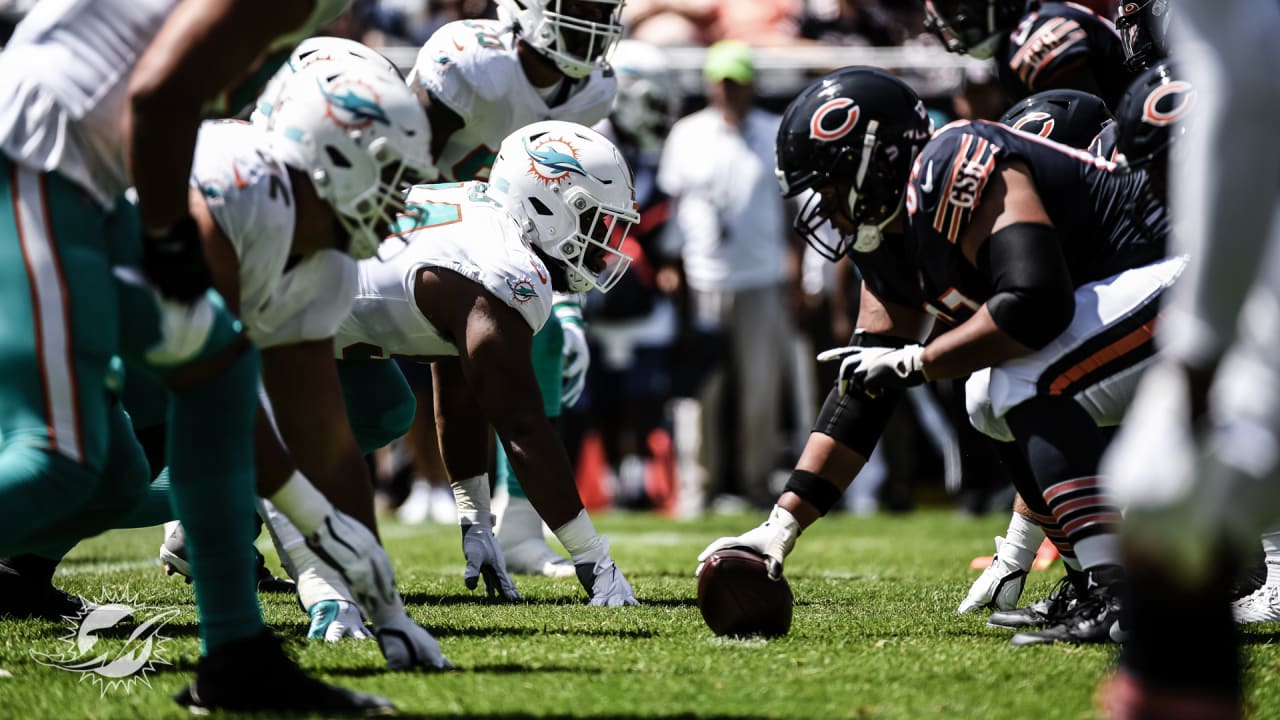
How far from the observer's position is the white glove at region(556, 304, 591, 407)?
5.75 meters

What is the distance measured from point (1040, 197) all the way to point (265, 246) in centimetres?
186

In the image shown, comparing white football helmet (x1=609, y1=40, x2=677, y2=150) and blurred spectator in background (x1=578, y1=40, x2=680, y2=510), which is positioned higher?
white football helmet (x1=609, y1=40, x2=677, y2=150)

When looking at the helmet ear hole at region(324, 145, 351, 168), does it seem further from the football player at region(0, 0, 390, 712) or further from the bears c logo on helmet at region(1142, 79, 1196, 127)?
the bears c logo on helmet at region(1142, 79, 1196, 127)

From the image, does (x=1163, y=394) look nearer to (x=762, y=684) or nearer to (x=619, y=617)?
(x=762, y=684)

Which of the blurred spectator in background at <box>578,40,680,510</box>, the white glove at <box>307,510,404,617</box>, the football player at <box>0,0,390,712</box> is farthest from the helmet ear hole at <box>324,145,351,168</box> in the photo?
the blurred spectator in background at <box>578,40,680,510</box>

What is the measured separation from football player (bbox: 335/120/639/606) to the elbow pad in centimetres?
145

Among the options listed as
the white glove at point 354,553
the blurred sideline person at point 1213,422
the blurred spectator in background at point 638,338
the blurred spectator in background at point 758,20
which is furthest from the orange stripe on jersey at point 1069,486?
the blurred spectator in background at point 758,20

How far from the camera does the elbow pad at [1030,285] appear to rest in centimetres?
334

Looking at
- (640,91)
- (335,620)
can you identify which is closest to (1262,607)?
(335,620)

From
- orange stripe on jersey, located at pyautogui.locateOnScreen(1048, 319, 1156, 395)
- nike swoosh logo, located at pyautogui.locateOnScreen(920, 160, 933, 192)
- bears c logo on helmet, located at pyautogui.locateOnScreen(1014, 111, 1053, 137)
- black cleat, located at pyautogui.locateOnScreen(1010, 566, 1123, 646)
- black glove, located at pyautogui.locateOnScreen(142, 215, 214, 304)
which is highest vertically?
bears c logo on helmet, located at pyautogui.locateOnScreen(1014, 111, 1053, 137)

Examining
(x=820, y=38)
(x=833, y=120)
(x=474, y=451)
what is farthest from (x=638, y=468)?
(x=833, y=120)

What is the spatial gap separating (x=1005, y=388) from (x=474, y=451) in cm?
211

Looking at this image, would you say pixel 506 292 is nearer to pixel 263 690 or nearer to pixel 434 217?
pixel 434 217

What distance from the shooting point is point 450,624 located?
13.0 feet
